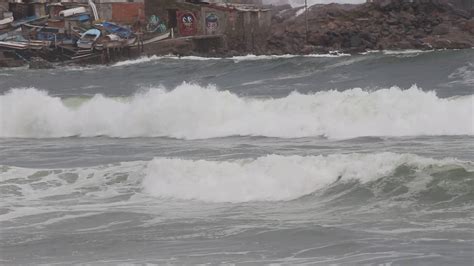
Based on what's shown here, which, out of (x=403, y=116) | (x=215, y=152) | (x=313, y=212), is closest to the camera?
(x=313, y=212)

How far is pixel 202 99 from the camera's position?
2364 centimetres

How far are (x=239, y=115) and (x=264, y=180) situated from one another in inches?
378

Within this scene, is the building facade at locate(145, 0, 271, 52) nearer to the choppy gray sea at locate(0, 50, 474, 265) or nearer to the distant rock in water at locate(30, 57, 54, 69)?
the distant rock in water at locate(30, 57, 54, 69)

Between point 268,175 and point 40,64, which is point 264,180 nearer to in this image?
point 268,175

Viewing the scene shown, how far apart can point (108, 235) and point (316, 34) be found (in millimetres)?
41949

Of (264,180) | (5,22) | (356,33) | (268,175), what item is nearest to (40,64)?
(5,22)

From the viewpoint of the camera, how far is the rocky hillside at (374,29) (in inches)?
1902

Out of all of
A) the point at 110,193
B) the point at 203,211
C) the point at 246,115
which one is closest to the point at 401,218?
the point at 203,211

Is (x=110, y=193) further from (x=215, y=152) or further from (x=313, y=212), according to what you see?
(x=215, y=152)

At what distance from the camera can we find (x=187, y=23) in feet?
178

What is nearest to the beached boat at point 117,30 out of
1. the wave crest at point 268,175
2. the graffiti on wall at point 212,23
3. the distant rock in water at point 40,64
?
the graffiti on wall at point 212,23

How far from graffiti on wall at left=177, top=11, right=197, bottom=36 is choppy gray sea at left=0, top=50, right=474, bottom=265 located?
2783 cm

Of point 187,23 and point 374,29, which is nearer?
point 374,29

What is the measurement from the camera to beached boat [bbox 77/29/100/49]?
50.5 m
